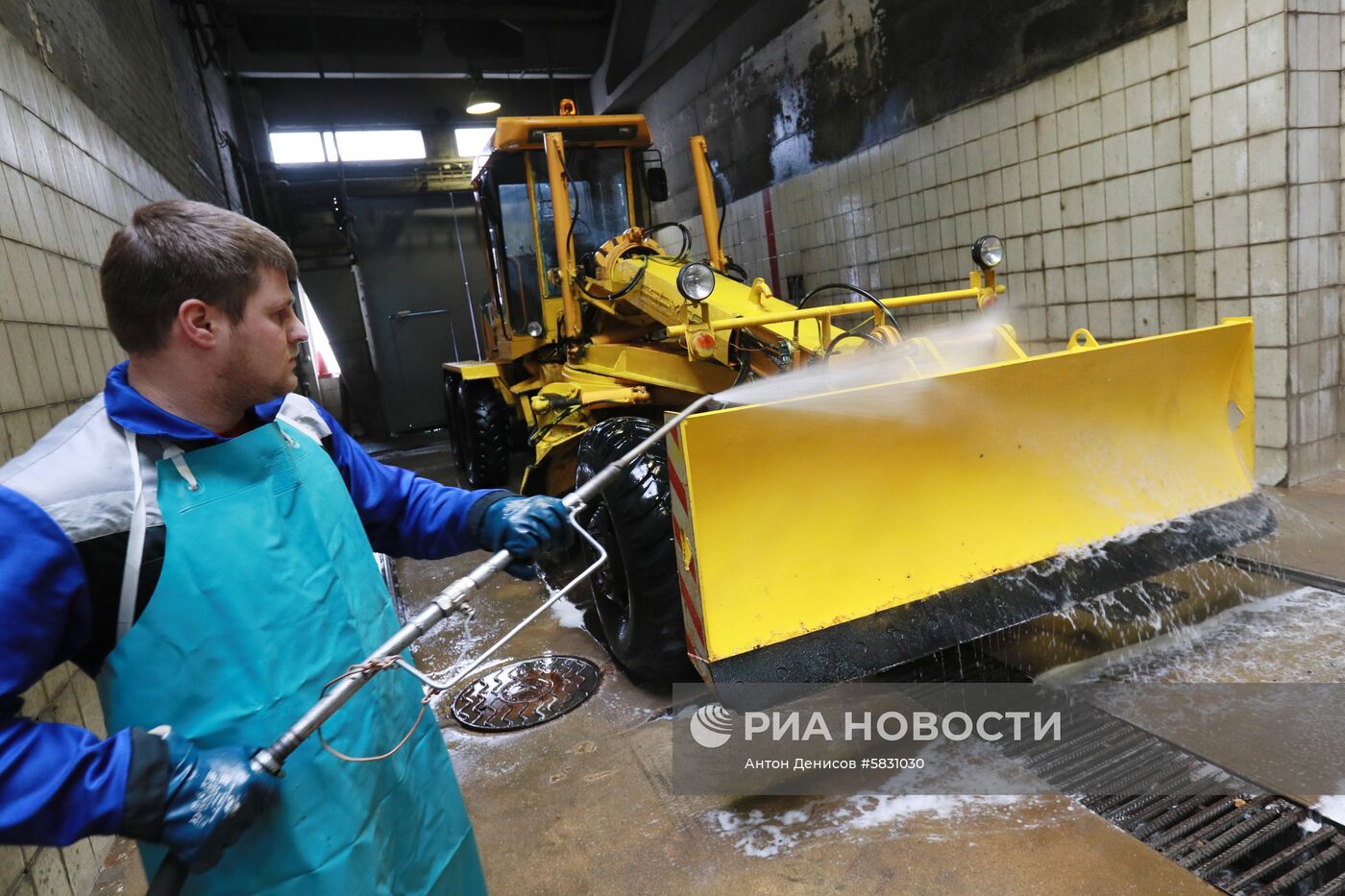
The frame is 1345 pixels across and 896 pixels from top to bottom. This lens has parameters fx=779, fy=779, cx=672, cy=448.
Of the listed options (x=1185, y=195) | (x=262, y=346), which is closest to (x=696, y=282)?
(x=262, y=346)

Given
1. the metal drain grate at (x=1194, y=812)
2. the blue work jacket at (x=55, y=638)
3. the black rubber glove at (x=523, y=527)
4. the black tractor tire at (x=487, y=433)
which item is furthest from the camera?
the black tractor tire at (x=487, y=433)

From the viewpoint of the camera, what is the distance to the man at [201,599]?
38.5 inches

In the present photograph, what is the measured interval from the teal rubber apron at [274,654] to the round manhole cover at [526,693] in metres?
1.64

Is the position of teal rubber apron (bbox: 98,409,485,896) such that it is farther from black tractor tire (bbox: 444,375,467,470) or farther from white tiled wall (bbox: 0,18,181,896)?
black tractor tire (bbox: 444,375,467,470)

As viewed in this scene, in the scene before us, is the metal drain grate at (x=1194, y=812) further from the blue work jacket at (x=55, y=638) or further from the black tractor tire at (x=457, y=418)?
the black tractor tire at (x=457, y=418)

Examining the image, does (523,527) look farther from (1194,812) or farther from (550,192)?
(550,192)

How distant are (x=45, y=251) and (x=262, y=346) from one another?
240 cm

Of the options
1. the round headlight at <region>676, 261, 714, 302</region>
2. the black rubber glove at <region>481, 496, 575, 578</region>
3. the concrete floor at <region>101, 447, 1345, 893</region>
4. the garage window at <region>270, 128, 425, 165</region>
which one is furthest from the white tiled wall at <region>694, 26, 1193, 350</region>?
the garage window at <region>270, 128, 425, 165</region>

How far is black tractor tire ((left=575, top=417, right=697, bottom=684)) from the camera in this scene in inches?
114

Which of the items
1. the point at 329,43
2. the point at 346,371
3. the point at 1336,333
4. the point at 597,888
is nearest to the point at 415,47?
the point at 329,43

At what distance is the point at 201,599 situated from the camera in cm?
112

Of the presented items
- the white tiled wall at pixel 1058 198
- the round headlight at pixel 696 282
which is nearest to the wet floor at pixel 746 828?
the round headlight at pixel 696 282

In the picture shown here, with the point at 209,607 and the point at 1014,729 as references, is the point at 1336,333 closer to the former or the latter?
the point at 1014,729

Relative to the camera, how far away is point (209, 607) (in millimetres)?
1128
